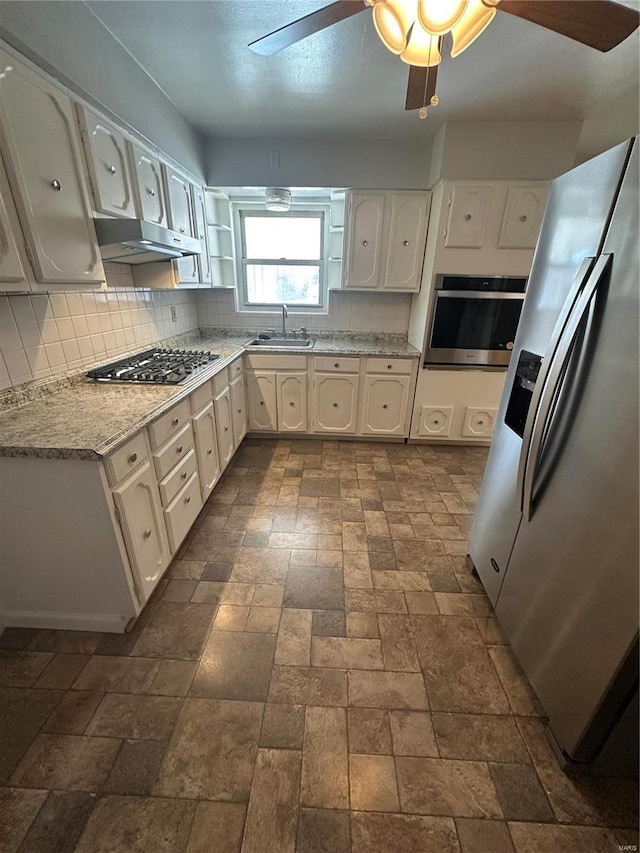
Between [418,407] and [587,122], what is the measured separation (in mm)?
2404

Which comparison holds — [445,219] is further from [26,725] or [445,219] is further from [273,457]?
[26,725]

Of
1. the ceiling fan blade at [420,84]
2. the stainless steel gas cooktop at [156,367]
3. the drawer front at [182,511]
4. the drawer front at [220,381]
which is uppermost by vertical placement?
the ceiling fan blade at [420,84]

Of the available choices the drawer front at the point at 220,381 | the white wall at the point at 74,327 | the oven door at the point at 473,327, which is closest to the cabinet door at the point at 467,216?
the oven door at the point at 473,327

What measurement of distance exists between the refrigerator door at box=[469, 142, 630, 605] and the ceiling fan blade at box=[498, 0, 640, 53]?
39cm

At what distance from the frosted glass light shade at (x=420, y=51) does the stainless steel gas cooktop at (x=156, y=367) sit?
171cm

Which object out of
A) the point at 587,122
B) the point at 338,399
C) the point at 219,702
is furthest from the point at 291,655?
the point at 587,122

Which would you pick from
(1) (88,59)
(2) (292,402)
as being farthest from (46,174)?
(2) (292,402)

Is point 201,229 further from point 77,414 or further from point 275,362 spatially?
point 77,414

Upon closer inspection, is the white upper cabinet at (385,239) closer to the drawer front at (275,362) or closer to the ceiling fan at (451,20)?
the drawer front at (275,362)

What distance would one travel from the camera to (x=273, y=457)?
3051mm

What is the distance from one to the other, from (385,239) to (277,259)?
115cm

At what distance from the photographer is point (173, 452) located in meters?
1.72

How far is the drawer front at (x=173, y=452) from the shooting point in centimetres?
159

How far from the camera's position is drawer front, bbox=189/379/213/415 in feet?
6.44
